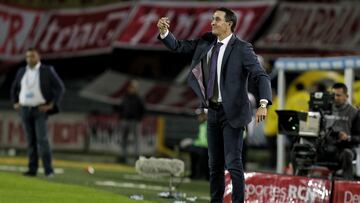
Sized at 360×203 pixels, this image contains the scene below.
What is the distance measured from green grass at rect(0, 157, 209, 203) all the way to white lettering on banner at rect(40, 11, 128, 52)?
5.98 m

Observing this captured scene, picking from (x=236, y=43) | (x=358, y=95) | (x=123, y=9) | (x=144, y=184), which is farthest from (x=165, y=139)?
(x=236, y=43)

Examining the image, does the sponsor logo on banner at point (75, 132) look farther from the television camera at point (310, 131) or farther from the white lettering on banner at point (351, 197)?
the white lettering on banner at point (351, 197)

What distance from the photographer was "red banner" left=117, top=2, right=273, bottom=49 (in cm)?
2744

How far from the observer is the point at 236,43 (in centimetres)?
1248

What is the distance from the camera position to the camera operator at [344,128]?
52.9ft

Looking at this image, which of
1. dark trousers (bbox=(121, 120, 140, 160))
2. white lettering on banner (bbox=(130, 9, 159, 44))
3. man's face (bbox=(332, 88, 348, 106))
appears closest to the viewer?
man's face (bbox=(332, 88, 348, 106))

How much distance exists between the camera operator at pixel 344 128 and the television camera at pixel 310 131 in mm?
71

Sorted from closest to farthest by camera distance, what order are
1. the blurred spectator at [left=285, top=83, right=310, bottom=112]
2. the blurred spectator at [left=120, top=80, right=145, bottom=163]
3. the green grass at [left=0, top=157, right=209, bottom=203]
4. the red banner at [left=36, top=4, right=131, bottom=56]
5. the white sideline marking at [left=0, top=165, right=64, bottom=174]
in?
the green grass at [left=0, top=157, right=209, bottom=203] → the white sideline marking at [left=0, top=165, right=64, bottom=174] → the blurred spectator at [left=285, top=83, right=310, bottom=112] → the blurred spectator at [left=120, top=80, right=145, bottom=163] → the red banner at [left=36, top=4, right=131, bottom=56]

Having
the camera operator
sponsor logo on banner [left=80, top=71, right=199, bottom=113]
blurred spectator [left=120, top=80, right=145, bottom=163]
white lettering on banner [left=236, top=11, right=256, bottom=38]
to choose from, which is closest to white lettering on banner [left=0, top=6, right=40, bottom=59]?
sponsor logo on banner [left=80, top=71, right=199, bottom=113]

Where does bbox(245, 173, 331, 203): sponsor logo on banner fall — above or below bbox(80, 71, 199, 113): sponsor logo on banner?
below

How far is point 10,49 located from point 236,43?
55.7 feet

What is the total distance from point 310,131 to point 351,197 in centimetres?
249

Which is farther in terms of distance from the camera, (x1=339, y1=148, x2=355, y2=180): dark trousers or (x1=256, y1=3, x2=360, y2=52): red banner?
(x1=256, y1=3, x2=360, y2=52): red banner

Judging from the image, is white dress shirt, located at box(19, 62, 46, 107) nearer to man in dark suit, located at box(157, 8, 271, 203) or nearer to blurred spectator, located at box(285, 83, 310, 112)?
blurred spectator, located at box(285, 83, 310, 112)
